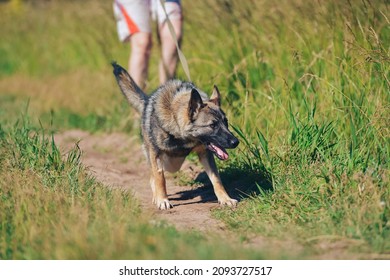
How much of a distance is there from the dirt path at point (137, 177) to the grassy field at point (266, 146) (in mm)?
217

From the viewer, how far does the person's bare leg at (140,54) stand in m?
6.42

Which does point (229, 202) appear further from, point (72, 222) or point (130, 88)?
point (130, 88)

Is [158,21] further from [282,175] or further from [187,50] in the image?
[282,175]

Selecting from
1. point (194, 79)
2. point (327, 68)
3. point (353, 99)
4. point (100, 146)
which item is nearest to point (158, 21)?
point (194, 79)

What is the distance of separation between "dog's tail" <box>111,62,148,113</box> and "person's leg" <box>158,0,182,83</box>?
3.44 feet

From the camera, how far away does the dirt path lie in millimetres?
4312

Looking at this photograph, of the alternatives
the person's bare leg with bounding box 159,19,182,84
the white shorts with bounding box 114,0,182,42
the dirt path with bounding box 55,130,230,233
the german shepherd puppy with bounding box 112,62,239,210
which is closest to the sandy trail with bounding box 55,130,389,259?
the dirt path with bounding box 55,130,230,233

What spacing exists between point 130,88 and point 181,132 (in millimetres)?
1061

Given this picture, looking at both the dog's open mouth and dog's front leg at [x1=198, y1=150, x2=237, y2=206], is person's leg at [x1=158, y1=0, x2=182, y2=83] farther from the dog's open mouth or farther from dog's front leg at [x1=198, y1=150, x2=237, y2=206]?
the dog's open mouth

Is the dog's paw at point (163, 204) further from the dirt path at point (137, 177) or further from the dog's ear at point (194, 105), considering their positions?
the dog's ear at point (194, 105)

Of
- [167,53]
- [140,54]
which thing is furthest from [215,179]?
[140,54]

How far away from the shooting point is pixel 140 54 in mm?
6496
